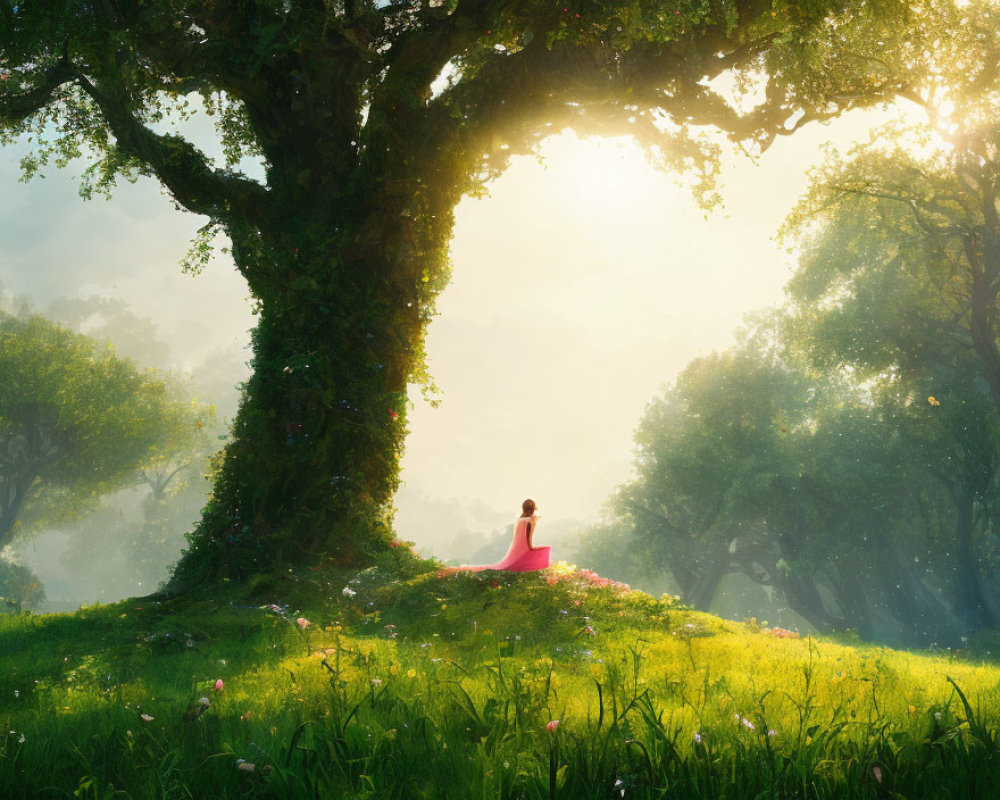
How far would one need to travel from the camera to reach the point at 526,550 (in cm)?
1379

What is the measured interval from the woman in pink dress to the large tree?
8.98 ft

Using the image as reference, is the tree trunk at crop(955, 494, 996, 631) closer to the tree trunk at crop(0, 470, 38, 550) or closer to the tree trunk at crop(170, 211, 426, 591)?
the tree trunk at crop(170, 211, 426, 591)

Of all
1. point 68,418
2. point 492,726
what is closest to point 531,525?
point 492,726

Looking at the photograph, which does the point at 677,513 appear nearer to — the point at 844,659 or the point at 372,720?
the point at 844,659

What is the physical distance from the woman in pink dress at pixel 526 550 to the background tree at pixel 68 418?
3291 cm

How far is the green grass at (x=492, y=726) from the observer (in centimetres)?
272

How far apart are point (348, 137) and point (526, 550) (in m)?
9.73

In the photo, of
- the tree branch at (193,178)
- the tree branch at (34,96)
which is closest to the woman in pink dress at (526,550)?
the tree branch at (193,178)

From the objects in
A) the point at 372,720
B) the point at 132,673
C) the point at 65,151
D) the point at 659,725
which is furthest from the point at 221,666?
the point at 65,151

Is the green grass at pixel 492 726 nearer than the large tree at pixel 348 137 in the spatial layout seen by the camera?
Yes

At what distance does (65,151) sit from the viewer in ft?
58.3

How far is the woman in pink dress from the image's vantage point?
539 inches

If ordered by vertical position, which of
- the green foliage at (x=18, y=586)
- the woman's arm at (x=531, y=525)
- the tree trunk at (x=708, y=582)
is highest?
the woman's arm at (x=531, y=525)

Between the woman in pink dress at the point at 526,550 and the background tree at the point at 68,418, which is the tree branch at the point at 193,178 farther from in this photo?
the background tree at the point at 68,418
